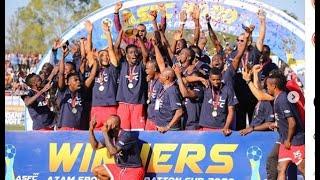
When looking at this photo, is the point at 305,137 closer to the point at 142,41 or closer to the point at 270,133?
the point at 270,133

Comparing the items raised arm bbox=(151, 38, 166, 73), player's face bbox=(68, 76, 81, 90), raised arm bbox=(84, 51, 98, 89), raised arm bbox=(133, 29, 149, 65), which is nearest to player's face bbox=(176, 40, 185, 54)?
raised arm bbox=(151, 38, 166, 73)

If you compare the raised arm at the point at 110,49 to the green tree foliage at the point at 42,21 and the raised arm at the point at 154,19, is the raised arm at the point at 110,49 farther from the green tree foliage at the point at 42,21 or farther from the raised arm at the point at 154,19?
the raised arm at the point at 154,19

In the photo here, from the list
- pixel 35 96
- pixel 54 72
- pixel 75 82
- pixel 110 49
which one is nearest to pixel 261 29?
pixel 110 49

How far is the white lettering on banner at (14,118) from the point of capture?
20.3 ft

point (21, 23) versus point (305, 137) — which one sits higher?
point (21, 23)

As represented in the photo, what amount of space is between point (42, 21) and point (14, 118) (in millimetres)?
746

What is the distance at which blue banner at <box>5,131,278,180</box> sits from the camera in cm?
584

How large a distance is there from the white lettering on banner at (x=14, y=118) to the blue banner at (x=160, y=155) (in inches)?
3.2

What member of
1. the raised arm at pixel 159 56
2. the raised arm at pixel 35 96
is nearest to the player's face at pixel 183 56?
the raised arm at pixel 159 56

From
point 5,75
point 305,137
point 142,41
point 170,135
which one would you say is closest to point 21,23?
point 5,75

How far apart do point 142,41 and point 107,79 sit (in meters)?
0.39

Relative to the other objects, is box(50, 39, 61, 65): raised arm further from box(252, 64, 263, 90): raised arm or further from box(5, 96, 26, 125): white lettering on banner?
box(252, 64, 263, 90): raised arm

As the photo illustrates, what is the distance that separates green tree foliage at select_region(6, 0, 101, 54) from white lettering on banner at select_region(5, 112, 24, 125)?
18.6 inches

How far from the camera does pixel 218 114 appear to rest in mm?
5934
